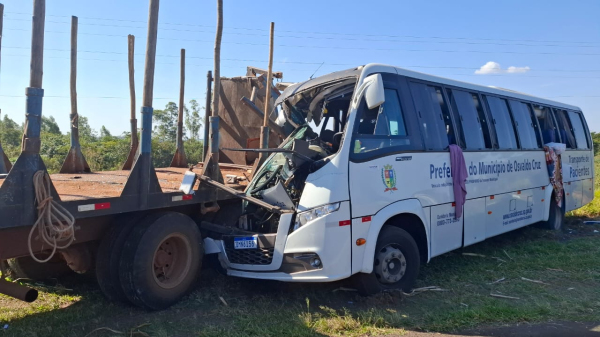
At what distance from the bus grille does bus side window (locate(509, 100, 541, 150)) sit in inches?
225

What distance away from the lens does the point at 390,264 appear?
5.60m

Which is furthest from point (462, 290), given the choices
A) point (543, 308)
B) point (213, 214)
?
point (213, 214)

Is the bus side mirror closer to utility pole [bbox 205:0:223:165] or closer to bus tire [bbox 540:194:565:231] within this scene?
utility pole [bbox 205:0:223:165]

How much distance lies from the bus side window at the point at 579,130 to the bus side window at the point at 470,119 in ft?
16.8

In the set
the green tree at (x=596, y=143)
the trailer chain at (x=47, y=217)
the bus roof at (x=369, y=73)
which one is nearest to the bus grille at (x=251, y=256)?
the trailer chain at (x=47, y=217)

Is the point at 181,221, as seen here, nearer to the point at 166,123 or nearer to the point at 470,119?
the point at 470,119

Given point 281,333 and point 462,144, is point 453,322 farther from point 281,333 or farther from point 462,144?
point 462,144

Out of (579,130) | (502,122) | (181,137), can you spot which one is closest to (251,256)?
(181,137)

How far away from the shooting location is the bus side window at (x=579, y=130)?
11.5 meters

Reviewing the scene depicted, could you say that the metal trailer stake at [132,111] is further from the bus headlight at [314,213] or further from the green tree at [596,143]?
the green tree at [596,143]

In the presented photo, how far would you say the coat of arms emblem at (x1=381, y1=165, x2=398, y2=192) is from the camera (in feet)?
18.0

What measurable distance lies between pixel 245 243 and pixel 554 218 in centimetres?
773

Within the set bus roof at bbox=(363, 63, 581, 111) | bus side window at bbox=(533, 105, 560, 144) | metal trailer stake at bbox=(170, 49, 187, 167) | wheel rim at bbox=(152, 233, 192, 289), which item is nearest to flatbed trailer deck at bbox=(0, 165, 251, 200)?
wheel rim at bbox=(152, 233, 192, 289)

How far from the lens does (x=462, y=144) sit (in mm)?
7012
